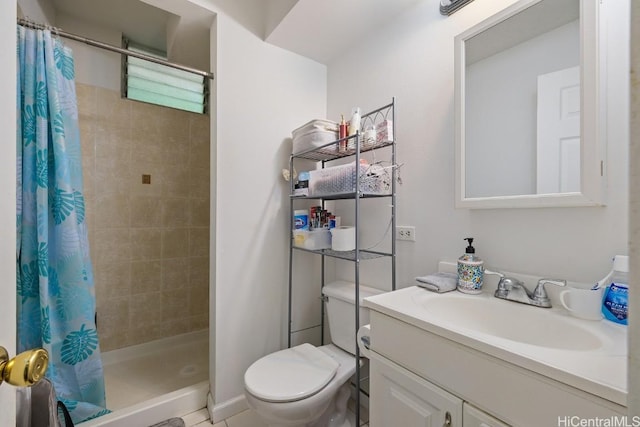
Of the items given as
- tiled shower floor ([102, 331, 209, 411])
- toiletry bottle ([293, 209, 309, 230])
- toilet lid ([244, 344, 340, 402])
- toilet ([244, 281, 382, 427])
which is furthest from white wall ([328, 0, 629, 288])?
tiled shower floor ([102, 331, 209, 411])

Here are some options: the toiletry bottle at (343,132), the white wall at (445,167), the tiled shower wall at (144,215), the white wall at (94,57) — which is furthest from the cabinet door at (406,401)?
the white wall at (94,57)

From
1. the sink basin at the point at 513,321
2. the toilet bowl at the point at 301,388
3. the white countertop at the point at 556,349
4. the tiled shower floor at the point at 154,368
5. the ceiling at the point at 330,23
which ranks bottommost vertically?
the tiled shower floor at the point at 154,368

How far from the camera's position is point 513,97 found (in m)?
1.08

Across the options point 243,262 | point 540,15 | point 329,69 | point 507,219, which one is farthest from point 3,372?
point 329,69

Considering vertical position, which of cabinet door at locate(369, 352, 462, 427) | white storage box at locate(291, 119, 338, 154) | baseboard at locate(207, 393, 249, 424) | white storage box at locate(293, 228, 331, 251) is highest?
white storage box at locate(291, 119, 338, 154)

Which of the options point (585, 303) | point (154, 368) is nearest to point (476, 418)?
point (585, 303)

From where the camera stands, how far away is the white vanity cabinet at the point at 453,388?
0.57 metres

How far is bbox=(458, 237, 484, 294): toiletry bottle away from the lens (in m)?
1.08

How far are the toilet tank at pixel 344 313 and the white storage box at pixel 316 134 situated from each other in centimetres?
83

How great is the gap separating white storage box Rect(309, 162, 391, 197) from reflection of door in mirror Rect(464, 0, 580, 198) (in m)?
0.40

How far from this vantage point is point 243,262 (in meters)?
1.64

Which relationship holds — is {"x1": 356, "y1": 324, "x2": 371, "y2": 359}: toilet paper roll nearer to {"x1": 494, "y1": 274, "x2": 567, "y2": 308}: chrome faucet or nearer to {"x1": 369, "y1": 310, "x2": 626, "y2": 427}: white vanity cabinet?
{"x1": 369, "y1": 310, "x2": 626, "y2": 427}: white vanity cabinet

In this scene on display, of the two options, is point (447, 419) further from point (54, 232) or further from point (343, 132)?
point (54, 232)

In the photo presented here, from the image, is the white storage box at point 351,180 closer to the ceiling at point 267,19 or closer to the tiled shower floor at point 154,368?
the ceiling at point 267,19
